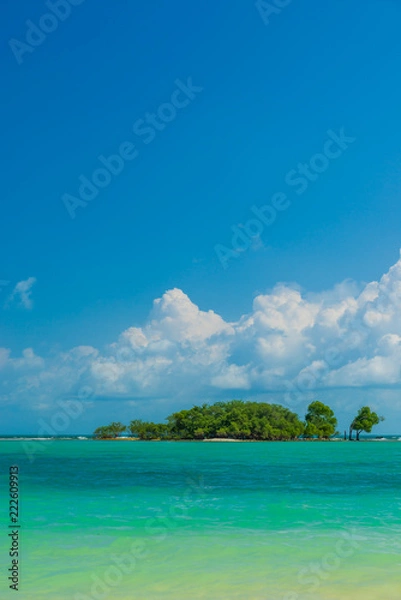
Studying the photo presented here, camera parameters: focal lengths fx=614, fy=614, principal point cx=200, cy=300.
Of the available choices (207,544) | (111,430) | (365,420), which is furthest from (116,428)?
(207,544)

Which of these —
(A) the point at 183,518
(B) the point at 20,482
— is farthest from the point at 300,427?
(A) the point at 183,518

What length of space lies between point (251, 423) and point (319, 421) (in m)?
19.3

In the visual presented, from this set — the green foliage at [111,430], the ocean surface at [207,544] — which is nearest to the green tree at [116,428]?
the green foliage at [111,430]

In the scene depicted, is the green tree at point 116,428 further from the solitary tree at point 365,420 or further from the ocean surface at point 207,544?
the ocean surface at point 207,544

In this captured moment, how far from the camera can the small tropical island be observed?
146m

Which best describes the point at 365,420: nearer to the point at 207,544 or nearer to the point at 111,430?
the point at 111,430

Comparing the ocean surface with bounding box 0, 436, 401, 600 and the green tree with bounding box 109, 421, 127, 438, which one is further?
the green tree with bounding box 109, 421, 127, 438

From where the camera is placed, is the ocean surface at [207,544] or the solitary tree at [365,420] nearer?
the ocean surface at [207,544]

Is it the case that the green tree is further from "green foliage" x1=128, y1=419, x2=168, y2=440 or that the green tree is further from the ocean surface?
the ocean surface

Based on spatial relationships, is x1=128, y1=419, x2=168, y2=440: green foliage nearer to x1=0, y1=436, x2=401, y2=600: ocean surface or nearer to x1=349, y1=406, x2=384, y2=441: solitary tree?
x1=349, y1=406, x2=384, y2=441: solitary tree

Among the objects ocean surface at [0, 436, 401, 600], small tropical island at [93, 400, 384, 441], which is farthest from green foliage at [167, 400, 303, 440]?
ocean surface at [0, 436, 401, 600]

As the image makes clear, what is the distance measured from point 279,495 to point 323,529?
9565 mm

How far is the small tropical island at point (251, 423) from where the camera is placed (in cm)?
14562

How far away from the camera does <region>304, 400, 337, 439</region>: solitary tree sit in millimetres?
151875
